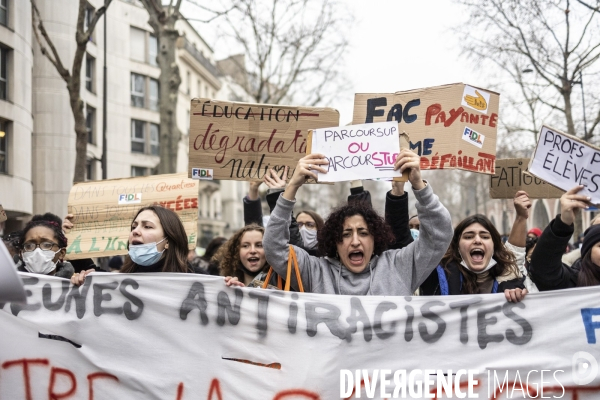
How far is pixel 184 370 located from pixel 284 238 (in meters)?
0.84

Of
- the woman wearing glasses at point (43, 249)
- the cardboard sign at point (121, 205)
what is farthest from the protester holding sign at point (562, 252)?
the woman wearing glasses at point (43, 249)

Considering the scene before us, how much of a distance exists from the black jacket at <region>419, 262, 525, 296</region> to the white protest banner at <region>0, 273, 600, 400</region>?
0.57m

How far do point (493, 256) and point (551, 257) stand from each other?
30.0 inches

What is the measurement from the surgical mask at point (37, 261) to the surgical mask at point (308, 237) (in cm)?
173

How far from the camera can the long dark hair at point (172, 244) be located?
392 centimetres

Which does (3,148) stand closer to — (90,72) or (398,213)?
(90,72)

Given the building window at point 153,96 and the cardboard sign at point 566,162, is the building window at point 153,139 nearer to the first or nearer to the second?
the building window at point 153,96

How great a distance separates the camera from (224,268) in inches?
199

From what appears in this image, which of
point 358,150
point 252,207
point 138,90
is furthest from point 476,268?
point 138,90

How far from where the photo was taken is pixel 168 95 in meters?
14.8

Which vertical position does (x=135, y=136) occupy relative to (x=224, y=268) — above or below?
above

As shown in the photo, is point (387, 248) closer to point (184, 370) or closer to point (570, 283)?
point (570, 283)

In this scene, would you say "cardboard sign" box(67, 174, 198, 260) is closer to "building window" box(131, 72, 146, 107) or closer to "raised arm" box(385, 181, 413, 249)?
"raised arm" box(385, 181, 413, 249)

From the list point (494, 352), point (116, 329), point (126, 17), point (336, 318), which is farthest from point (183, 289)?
point (126, 17)
